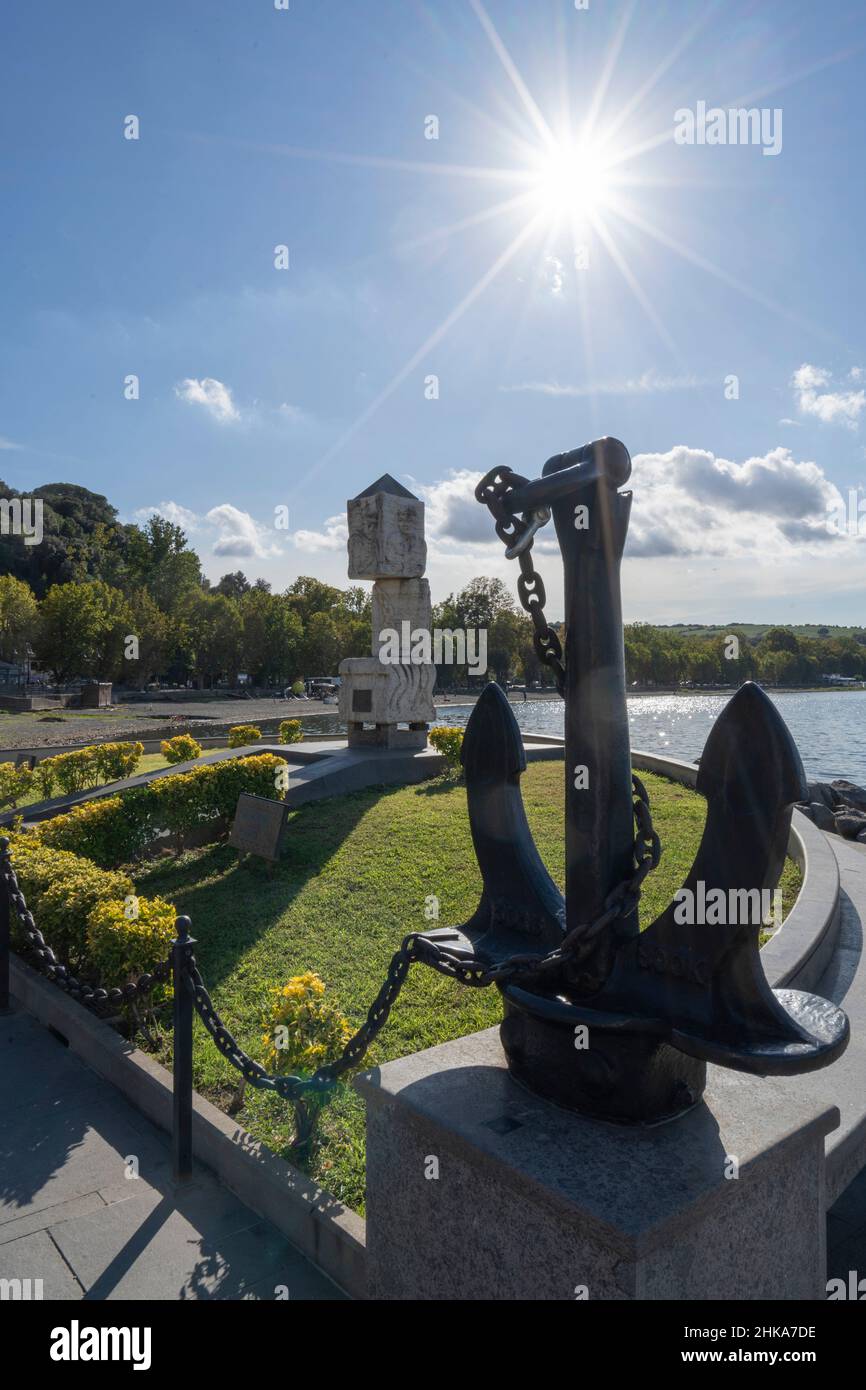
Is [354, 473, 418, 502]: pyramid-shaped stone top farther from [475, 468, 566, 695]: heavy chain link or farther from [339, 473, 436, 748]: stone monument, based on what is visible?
[475, 468, 566, 695]: heavy chain link

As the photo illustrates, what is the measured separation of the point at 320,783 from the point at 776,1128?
850 cm

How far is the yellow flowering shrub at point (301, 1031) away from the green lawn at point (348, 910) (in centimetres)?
31

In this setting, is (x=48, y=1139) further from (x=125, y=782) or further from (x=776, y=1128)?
(x=125, y=782)

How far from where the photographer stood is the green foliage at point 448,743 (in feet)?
38.6

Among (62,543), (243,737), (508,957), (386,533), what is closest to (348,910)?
(508,957)

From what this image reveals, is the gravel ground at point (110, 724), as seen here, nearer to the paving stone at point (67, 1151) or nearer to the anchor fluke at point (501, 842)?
the paving stone at point (67, 1151)

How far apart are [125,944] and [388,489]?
936 cm

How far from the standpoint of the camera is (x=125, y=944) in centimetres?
447

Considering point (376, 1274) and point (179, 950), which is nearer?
point (376, 1274)

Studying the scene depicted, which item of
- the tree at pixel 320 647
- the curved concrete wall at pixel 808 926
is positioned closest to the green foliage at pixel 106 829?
the curved concrete wall at pixel 808 926

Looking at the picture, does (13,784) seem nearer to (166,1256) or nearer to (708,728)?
(166,1256)

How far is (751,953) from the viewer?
6.52ft

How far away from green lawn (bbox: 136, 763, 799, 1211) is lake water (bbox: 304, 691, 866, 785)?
1759 millimetres
